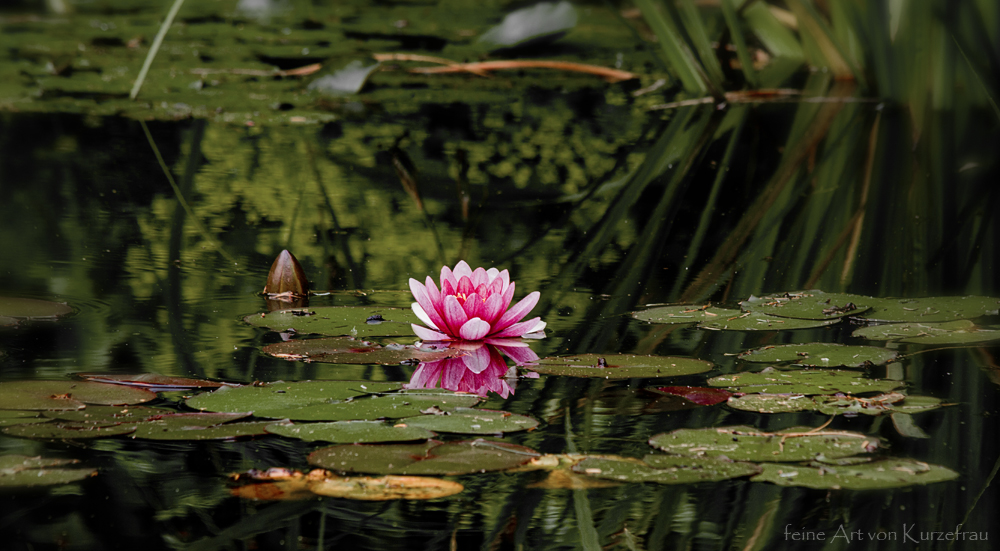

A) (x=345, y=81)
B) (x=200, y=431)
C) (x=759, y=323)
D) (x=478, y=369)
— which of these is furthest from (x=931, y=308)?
(x=345, y=81)

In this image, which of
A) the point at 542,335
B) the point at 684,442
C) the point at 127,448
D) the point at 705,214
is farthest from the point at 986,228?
the point at 127,448

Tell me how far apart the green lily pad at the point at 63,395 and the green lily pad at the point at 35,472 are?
0.45 feet

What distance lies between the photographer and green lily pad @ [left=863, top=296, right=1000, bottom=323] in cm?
185

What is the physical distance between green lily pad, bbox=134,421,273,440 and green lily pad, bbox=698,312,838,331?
2.80 feet

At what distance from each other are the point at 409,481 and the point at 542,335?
0.63 meters

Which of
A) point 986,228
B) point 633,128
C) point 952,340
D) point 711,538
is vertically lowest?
point 711,538

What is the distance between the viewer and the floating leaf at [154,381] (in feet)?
4.74

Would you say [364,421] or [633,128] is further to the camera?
[633,128]

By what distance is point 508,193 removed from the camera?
3172 mm

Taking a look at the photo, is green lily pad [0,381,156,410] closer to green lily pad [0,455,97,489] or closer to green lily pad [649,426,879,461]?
green lily pad [0,455,97,489]

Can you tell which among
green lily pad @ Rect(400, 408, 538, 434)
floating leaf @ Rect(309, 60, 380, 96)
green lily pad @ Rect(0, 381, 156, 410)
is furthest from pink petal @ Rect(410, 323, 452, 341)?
floating leaf @ Rect(309, 60, 380, 96)

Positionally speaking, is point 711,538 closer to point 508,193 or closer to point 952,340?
point 952,340

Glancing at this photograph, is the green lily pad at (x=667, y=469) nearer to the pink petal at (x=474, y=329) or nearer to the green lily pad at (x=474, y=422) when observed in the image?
the green lily pad at (x=474, y=422)

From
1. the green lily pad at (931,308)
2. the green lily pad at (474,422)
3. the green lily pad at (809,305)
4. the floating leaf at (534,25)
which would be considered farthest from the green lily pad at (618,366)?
the floating leaf at (534,25)
